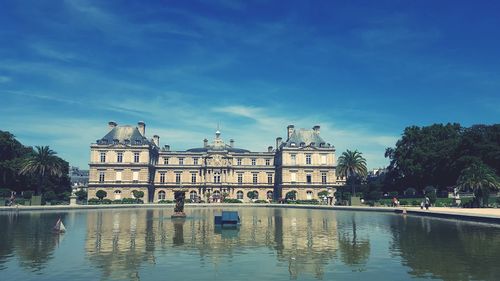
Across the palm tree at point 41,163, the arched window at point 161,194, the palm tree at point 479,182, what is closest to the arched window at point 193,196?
the arched window at point 161,194

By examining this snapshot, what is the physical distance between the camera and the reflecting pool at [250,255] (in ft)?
41.4

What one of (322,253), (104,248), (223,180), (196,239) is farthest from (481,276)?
(223,180)

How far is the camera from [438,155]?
67875 millimetres

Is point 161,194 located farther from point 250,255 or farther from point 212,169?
point 250,255

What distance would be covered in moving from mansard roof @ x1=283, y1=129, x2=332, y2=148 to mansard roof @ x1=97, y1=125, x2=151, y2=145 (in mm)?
30129

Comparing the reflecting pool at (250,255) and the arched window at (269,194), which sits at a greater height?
the arched window at (269,194)

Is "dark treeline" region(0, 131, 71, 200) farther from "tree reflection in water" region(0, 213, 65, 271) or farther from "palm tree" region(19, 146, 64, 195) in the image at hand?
"tree reflection in water" region(0, 213, 65, 271)

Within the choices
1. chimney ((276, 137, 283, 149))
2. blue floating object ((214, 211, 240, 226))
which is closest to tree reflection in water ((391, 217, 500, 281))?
blue floating object ((214, 211, 240, 226))

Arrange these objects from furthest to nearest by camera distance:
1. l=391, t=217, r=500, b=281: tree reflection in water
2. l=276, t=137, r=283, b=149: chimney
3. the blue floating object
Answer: l=276, t=137, r=283, b=149: chimney < the blue floating object < l=391, t=217, r=500, b=281: tree reflection in water

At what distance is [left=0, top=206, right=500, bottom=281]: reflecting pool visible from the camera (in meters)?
12.6

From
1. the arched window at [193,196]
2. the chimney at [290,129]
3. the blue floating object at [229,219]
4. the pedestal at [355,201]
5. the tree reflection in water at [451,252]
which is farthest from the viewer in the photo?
the chimney at [290,129]

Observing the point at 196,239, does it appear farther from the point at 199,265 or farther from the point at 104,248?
the point at 199,265

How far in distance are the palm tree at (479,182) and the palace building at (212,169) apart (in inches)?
1398

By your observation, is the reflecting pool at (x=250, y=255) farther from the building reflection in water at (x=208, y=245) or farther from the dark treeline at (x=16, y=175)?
the dark treeline at (x=16, y=175)
